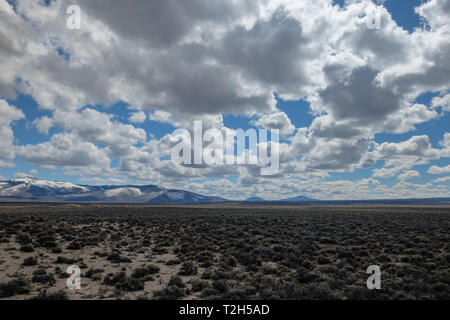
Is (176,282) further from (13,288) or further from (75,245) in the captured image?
(75,245)

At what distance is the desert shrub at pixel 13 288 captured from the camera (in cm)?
1210

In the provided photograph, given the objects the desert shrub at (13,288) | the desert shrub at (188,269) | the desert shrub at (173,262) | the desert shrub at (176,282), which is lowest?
the desert shrub at (173,262)

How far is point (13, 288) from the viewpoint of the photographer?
1242cm

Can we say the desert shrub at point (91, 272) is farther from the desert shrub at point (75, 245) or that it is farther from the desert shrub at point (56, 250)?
the desert shrub at point (75, 245)

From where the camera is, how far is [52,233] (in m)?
24.9

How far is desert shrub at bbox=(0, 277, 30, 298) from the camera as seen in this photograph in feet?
39.7

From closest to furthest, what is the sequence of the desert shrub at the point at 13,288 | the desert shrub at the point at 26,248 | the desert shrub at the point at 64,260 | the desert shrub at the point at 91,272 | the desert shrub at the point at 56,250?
the desert shrub at the point at 13,288 < the desert shrub at the point at 91,272 < the desert shrub at the point at 64,260 < the desert shrub at the point at 26,248 < the desert shrub at the point at 56,250

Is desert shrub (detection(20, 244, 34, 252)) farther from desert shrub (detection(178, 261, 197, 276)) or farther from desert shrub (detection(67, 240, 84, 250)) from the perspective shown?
desert shrub (detection(178, 261, 197, 276))

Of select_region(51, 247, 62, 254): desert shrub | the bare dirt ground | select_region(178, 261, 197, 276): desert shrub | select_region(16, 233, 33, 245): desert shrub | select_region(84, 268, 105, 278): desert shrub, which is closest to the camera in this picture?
the bare dirt ground

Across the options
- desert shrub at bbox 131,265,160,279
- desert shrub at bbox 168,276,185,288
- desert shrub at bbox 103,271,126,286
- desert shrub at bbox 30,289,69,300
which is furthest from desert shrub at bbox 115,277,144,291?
desert shrub at bbox 30,289,69,300

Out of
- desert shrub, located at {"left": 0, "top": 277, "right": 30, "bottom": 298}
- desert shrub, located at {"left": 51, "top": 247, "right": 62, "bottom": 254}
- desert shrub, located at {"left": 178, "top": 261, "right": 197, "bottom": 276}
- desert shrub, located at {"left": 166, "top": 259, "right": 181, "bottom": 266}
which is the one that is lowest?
desert shrub, located at {"left": 166, "top": 259, "right": 181, "bottom": 266}

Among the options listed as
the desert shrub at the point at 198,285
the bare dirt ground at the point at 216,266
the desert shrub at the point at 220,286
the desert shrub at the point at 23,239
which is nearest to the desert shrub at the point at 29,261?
the bare dirt ground at the point at 216,266
